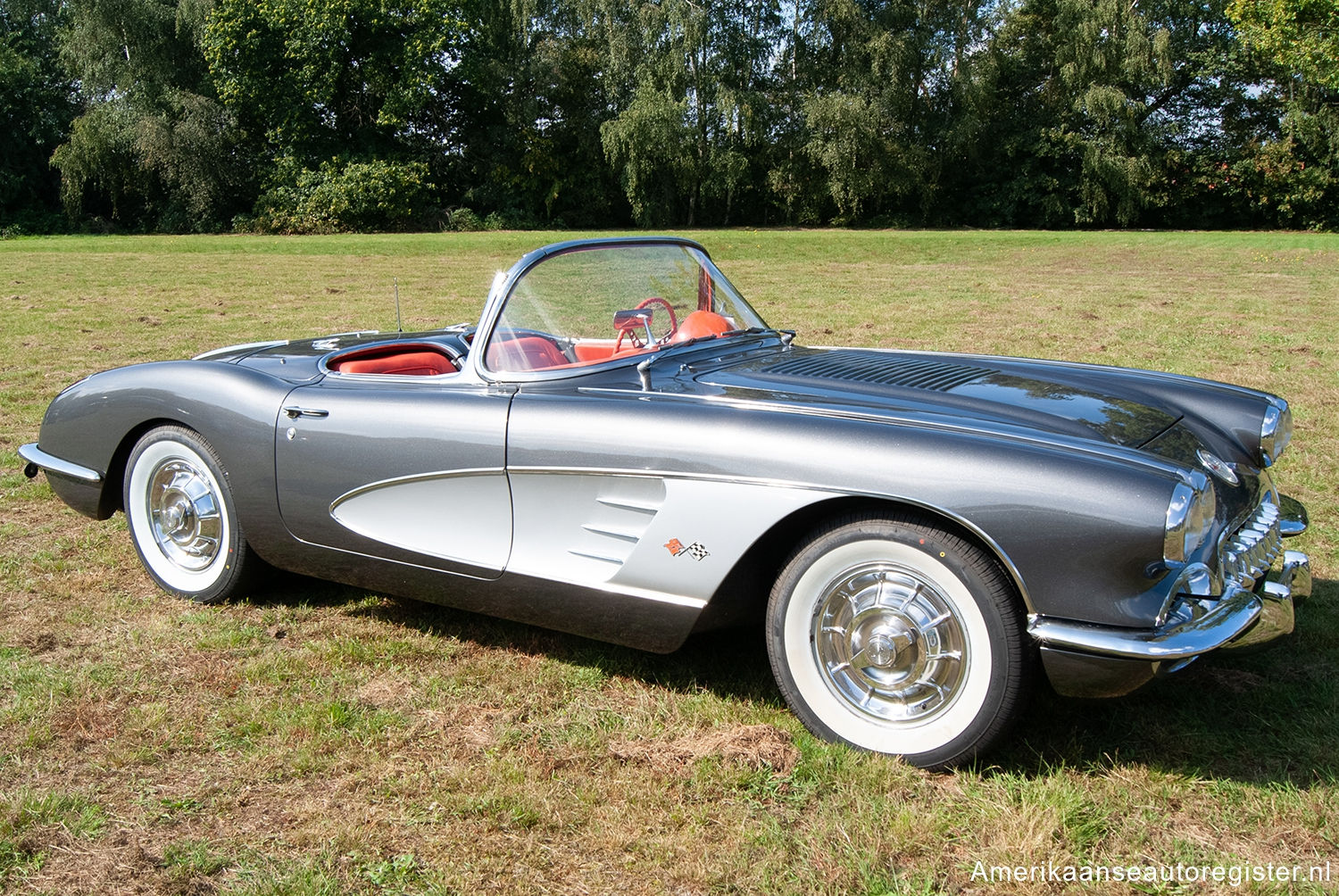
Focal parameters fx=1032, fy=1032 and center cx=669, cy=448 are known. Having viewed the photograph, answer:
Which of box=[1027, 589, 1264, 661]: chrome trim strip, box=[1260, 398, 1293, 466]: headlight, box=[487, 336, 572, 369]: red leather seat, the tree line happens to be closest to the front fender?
box=[487, 336, 572, 369]: red leather seat

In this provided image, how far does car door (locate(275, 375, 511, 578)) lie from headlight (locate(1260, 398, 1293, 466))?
2.44 meters

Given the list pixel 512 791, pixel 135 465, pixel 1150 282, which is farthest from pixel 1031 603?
pixel 1150 282

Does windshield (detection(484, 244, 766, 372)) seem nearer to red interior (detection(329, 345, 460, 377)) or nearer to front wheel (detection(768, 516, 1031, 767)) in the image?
red interior (detection(329, 345, 460, 377))

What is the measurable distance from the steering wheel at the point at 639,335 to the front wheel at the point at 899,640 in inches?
46.5

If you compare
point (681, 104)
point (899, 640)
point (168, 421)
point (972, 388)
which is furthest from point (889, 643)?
point (681, 104)

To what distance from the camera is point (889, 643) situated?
2604mm

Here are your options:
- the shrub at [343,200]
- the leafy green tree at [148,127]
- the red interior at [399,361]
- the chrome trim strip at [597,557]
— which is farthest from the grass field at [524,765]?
the leafy green tree at [148,127]

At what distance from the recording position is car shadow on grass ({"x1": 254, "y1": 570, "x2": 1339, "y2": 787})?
269cm

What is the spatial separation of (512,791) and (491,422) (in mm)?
1092

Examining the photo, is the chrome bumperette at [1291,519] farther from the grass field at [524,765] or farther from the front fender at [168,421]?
the front fender at [168,421]

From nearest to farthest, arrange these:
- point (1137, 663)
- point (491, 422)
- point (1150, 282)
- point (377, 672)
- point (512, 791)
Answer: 1. point (1137, 663)
2. point (512, 791)
3. point (491, 422)
4. point (377, 672)
5. point (1150, 282)

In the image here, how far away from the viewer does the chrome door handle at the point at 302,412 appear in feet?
11.4

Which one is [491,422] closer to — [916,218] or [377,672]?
[377,672]

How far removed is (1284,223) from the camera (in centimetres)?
3409
